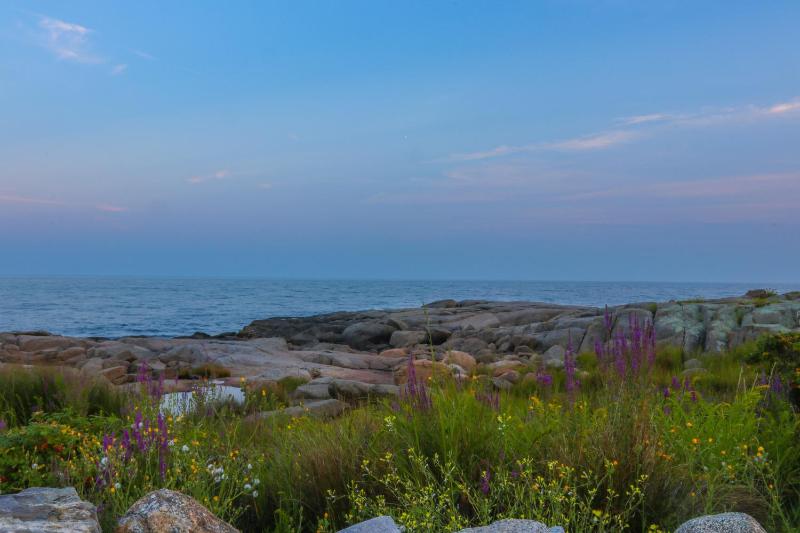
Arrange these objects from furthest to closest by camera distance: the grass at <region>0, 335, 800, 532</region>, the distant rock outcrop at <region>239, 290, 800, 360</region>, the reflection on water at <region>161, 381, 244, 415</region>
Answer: the distant rock outcrop at <region>239, 290, 800, 360</region> < the reflection on water at <region>161, 381, 244, 415</region> < the grass at <region>0, 335, 800, 532</region>

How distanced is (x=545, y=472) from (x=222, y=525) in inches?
86.0

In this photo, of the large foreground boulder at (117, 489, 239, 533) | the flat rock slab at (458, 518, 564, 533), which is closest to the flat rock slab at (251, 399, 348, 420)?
the large foreground boulder at (117, 489, 239, 533)

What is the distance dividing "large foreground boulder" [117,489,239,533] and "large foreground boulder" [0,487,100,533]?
18 centimetres

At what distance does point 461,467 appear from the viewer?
165 inches

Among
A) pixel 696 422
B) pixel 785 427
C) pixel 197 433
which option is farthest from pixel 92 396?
pixel 785 427

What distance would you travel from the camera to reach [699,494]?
376 cm

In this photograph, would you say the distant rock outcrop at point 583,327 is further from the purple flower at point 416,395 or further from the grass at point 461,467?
the grass at point 461,467

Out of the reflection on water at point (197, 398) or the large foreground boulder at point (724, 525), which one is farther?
the reflection on water at point (197, 398)

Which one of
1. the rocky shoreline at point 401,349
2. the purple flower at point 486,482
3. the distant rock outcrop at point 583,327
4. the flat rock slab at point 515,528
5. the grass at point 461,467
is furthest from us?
the distant rock outcrop at point 583,327

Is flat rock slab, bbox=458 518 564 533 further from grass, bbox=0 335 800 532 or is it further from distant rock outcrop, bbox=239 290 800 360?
distant rock outcrop, bbox=239 290 800 360

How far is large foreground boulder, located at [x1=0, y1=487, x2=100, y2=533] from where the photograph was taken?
270 centimetres

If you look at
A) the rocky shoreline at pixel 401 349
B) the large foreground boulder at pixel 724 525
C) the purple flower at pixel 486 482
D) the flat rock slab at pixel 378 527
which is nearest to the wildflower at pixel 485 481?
the purple flower at pixel 486 482

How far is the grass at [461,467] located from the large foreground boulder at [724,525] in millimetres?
511

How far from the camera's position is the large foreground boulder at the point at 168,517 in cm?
274
